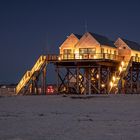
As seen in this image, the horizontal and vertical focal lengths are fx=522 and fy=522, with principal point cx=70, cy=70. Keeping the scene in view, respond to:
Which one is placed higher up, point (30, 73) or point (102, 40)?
point (102, 40)

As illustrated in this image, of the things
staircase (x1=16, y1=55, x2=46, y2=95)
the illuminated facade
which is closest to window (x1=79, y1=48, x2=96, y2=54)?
the illuminated facade

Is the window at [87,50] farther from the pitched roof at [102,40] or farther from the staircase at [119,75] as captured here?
the staircase at [119,75]

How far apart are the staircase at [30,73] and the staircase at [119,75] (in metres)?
8.76

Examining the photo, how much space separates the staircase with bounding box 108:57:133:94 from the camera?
62.1m

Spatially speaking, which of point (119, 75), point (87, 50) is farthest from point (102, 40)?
point (119, 75)

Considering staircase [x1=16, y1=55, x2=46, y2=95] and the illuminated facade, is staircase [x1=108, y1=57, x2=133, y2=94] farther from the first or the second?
staircase [x1=16, y1=55, x2=46, y2=95]

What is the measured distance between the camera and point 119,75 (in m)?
63.7

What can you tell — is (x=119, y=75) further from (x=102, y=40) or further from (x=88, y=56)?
(x=88, y=56)

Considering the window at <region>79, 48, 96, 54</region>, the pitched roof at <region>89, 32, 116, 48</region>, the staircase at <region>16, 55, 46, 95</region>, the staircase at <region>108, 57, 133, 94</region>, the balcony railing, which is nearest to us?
the balcony railing

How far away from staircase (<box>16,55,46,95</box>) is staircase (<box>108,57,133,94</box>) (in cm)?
876

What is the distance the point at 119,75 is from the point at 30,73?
1083 cm

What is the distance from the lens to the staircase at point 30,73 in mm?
62312

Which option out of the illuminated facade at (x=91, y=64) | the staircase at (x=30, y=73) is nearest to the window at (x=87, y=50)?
the illuminated facade at (x=91, y=64)

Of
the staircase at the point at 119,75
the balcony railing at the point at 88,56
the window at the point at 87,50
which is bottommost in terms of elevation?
the staircase at the point at 119,75
